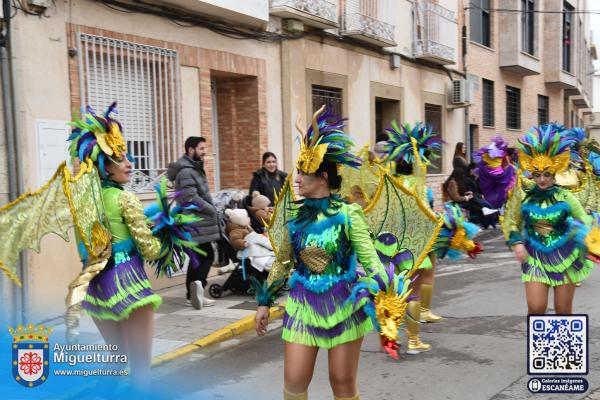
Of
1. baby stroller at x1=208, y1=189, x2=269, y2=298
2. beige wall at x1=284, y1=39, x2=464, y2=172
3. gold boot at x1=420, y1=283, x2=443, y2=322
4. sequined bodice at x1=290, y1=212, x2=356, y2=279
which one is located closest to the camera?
sequined bodice at x1=290, y1=212, x2=356, y2=279

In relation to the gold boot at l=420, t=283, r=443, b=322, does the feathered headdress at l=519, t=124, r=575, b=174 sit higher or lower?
higher

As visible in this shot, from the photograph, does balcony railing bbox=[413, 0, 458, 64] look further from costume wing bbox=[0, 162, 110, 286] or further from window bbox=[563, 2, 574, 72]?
window bbox=[563, 2, 574, 72]

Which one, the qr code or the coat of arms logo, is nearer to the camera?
the coat of arms logo

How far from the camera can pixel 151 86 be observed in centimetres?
873

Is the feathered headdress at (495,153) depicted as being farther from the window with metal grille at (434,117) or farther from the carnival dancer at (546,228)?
the window with metal grille at (434,117)

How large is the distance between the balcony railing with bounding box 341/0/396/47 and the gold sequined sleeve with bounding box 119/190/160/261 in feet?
31.2

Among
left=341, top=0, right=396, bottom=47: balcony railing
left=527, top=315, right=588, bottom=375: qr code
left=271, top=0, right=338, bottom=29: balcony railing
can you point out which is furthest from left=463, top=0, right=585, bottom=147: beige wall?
left=527, top=315, right=588, bottom=375: qr code

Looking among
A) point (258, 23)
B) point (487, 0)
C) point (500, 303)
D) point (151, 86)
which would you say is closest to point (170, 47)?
point (151, 86)

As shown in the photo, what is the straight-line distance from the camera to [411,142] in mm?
5801

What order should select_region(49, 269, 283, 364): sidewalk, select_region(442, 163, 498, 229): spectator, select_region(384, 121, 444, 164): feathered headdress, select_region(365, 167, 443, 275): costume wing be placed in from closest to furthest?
select_region(365, 167, 443, 275): costume wing, select_region(384, 121, 444, 164): feathered headdress, select_region(49, 269, 283, 364): sidewalk, select_region(442, 163, 498, 229): spectator

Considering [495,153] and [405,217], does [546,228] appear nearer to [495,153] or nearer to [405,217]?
[405,217]

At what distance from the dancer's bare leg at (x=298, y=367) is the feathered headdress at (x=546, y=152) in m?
2.83

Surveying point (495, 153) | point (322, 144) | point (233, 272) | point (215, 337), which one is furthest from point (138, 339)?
point (495, 153)

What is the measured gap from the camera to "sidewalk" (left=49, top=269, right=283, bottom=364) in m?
5.92
